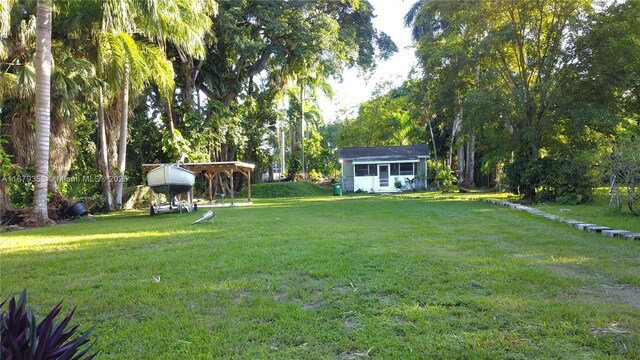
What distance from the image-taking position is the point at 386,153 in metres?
32.0

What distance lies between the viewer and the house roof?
3100 centimetres

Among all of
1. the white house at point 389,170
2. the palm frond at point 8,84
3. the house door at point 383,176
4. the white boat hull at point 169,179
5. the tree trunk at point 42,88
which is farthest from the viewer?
the house door at point 383,176

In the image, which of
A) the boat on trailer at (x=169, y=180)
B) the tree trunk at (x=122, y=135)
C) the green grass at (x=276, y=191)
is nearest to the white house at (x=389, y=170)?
the green grass at (x=276, y=191)

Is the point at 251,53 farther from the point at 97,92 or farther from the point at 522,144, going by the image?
the point at 522,144

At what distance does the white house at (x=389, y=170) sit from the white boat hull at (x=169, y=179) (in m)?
18.1

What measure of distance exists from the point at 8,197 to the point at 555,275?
14515mm

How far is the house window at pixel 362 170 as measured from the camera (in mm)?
31622

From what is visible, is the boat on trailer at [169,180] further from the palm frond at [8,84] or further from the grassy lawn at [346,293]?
the grassy lawn at [346,293]

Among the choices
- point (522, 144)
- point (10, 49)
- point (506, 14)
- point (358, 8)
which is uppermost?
point (358, 8)

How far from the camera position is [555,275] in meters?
4.82

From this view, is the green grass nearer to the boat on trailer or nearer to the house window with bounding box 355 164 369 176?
the house window with bounding box 355 164 369 176

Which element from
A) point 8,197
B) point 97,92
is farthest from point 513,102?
point 8,197

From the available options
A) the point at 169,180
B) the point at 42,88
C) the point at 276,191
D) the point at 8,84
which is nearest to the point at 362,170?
the point at 276,191

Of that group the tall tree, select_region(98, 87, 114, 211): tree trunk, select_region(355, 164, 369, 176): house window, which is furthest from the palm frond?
select_region(355, 164, 369, 176): house window
